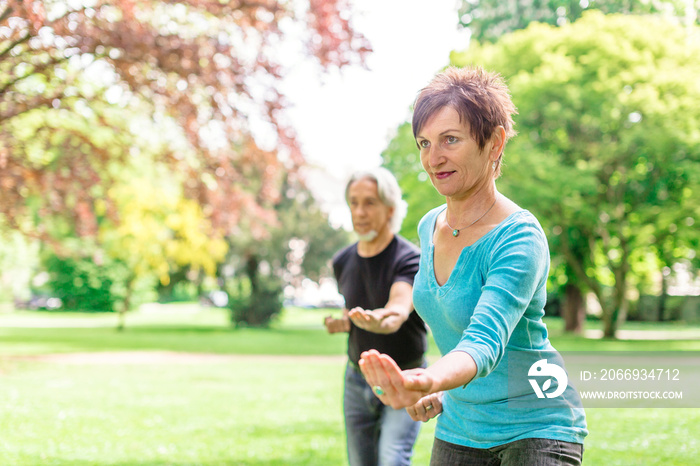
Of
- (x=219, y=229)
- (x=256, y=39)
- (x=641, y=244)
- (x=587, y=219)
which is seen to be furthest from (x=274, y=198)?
(x=641, y=244)

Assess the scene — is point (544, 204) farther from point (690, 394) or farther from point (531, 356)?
point (531, 356)

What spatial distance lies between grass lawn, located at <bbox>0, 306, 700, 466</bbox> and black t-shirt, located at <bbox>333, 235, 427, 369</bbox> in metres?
3.49

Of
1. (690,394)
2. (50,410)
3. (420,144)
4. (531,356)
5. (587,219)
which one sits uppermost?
(587,219)

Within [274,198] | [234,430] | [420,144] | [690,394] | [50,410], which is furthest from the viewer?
[274,198]

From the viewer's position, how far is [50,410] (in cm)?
954

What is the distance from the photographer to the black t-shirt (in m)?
3.40

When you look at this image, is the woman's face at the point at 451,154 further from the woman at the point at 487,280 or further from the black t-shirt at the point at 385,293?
the black t-shirt at the point at 385,293

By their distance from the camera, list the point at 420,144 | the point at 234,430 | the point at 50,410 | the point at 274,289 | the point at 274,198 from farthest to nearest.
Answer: the point at 274,289 → the point at 274,198 → the point at 50,410 → the point at 234,430 → the point at 420,144

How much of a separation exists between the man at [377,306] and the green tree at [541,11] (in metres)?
27.4

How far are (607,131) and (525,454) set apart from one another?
77.5 feet

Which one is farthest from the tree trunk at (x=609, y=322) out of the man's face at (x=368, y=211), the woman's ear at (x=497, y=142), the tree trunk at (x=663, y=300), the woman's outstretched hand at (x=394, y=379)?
the woman's outstretched hand at (x=394, y=379)

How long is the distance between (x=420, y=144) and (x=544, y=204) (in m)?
21.6

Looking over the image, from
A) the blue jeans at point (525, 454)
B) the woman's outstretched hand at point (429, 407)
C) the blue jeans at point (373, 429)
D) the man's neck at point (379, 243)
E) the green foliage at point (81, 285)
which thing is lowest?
the green foliage at point (81, 285)

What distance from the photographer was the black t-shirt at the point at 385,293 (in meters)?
3.40
